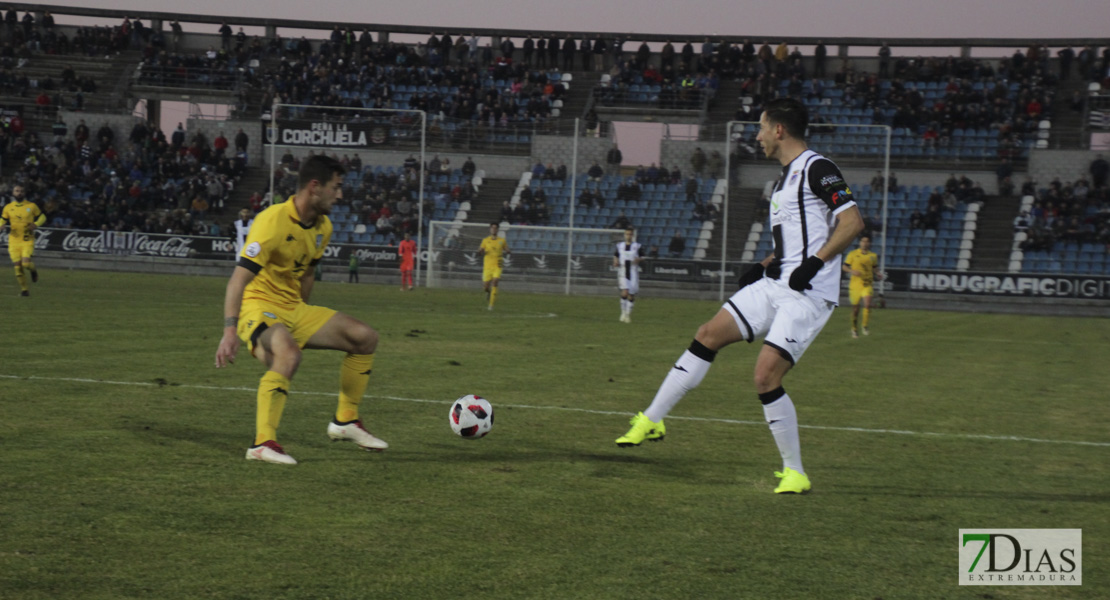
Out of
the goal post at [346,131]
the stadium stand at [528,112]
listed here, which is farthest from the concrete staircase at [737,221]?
the goal post at [346,131]

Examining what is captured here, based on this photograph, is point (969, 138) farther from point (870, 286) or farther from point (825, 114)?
point (870, 286)

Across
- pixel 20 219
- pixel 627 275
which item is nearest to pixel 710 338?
pixel 627 275

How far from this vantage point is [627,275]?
25203 mm

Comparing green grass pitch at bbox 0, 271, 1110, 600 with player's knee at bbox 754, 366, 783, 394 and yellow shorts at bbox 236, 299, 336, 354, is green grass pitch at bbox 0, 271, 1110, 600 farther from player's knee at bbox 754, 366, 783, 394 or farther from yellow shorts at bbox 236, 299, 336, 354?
yellow shorts at bbox 236, 299, 336, 354

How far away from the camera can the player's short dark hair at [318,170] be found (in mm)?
6812

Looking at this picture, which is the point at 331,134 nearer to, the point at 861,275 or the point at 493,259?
the point at 493,259

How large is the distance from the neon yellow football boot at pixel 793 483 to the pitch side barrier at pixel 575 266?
1206 inches

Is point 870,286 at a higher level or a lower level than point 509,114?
lower

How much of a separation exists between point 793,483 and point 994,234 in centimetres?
3609

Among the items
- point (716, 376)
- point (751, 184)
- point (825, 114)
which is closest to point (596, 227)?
point (751, 184)

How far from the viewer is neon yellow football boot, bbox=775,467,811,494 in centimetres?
605

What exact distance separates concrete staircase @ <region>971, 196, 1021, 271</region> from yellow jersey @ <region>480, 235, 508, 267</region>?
1784 cm

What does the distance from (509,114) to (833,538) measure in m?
42.5

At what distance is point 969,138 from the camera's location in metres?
41.0
